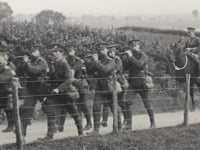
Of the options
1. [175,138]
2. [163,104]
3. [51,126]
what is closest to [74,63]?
[51,126]

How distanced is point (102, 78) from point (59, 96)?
1091 millimetres

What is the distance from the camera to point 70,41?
1466cm

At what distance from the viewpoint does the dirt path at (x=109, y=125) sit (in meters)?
10.5

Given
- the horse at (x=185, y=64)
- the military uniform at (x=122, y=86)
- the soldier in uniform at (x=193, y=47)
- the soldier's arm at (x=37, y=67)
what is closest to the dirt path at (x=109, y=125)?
the military uniform at (x=122, y=86)

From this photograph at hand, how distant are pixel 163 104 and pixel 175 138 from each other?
4.78 m

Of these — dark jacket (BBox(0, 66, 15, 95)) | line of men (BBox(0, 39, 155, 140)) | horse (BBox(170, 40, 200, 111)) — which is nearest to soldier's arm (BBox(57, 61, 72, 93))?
line of men (BBox(0, 39, 155, 140))

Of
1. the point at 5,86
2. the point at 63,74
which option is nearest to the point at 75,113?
the point at 63,74

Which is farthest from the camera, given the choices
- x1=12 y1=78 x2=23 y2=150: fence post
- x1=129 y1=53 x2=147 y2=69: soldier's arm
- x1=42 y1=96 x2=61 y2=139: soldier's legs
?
x1=129 y1=53 x2=147 y2=69: soldier's arm

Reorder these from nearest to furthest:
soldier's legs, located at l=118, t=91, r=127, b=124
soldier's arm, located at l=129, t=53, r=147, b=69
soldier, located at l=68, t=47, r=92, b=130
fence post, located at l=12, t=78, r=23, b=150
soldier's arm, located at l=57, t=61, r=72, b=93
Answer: fence post, located at l=12, t=78, r=23, b=150 → soldier's arm, located at l=57, t=61, r=72, b=93 → soldier, located at l=68, t=47, r=92, b=130 → soldier's arm, located at l=129, t=53, r=147, b=69 → soldier's legs, located at l=118, t=91, r=127, b=124

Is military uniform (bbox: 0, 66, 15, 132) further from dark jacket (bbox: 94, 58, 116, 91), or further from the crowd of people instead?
dark jacket (bbox: 94, 58, 116, 91)

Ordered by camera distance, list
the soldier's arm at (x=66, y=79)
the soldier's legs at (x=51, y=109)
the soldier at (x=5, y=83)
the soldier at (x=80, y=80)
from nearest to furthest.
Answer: the soldier at (x=5, y=83), the soldier's arm at (x=66, y=79), the soldier's legs at (x=51, y=109), the soldier at (x=80, y=80)

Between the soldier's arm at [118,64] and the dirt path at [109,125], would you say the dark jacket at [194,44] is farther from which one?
the soldier's arm at [118,64]

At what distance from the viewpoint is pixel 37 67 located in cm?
1040

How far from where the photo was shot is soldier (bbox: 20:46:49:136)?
10406 mm
